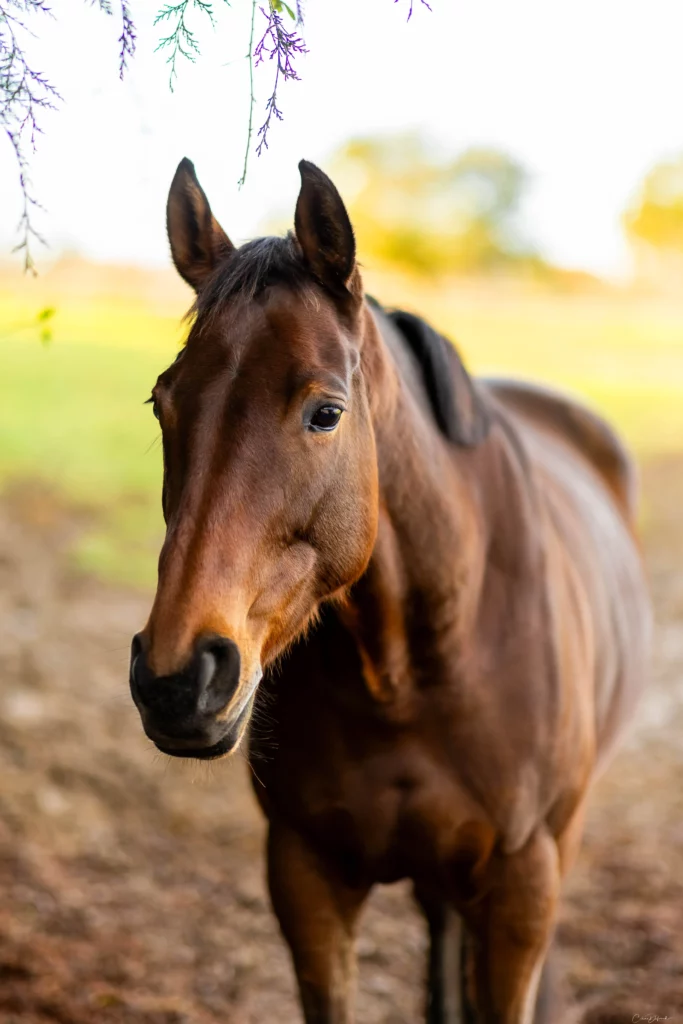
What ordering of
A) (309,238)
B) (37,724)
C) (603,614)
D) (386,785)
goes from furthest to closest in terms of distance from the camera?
(37,724)
(603,614)
(386,785)
(309,238)

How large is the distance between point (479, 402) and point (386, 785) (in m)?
0.91

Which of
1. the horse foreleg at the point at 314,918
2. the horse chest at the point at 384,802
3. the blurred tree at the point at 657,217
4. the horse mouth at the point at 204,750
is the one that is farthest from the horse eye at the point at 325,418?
the blurred tree at the point at 657,217

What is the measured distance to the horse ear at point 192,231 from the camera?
183cm

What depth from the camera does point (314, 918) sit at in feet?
7.56

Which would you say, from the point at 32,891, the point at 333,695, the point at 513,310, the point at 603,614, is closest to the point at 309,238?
the point at 333,695

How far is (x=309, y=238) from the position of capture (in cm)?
174

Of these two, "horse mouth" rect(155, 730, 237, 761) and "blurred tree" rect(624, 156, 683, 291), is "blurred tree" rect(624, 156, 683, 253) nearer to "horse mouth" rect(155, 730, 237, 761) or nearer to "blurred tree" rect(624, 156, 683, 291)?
"blurred tree" rect(624, 156, 683, 291)

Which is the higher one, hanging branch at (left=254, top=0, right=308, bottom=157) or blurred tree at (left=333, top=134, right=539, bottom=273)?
blurred tree at (left=333, top=134, right=539, bottom=273)

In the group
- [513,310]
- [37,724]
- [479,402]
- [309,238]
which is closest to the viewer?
[309,238]

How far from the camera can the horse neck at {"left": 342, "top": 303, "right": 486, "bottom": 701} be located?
1.96 metres

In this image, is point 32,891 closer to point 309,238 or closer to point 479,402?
point 479,402

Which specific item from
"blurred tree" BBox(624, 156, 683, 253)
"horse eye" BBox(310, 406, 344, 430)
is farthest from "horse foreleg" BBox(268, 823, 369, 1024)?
"blurred tree" BBox(624, 156, 683, 253)

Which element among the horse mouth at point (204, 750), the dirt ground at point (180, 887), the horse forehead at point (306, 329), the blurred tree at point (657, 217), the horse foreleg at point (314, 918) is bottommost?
the dirt ground at point (180, 887)

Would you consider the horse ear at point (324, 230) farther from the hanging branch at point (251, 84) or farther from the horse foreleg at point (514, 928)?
the horse foreleg at point (514, 928)
